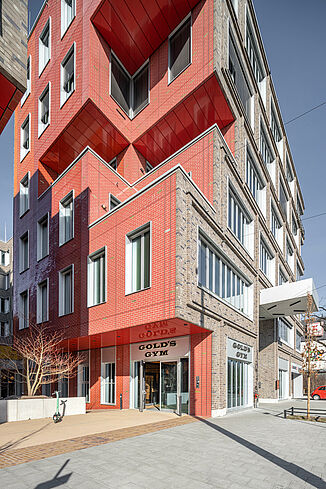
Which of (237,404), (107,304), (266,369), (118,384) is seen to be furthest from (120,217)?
(266,369)

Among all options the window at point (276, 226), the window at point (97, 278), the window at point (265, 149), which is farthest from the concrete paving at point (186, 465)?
the window at point (276, 226)

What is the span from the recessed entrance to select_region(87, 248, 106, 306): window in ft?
14.0

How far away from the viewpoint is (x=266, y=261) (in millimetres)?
32031

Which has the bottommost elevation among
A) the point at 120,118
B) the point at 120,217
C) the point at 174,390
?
the point at 174,390

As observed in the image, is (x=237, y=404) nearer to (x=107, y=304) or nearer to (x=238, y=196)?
(x=107, y=304)

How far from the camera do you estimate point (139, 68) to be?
79.6 ft

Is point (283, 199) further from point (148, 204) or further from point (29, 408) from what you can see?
point (29, 408)

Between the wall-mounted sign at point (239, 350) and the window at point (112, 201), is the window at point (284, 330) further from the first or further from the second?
the window at point (112, 201)

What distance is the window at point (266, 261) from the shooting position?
29.5 m

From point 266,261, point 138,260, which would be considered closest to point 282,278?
point 266,261

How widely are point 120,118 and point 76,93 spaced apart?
3006 mm

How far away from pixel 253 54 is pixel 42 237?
841 inches

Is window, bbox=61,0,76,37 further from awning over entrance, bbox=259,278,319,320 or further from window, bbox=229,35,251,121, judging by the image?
awning over entrance, bbox=259,278,319,320

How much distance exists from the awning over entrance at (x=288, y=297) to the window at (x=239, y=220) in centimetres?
393
